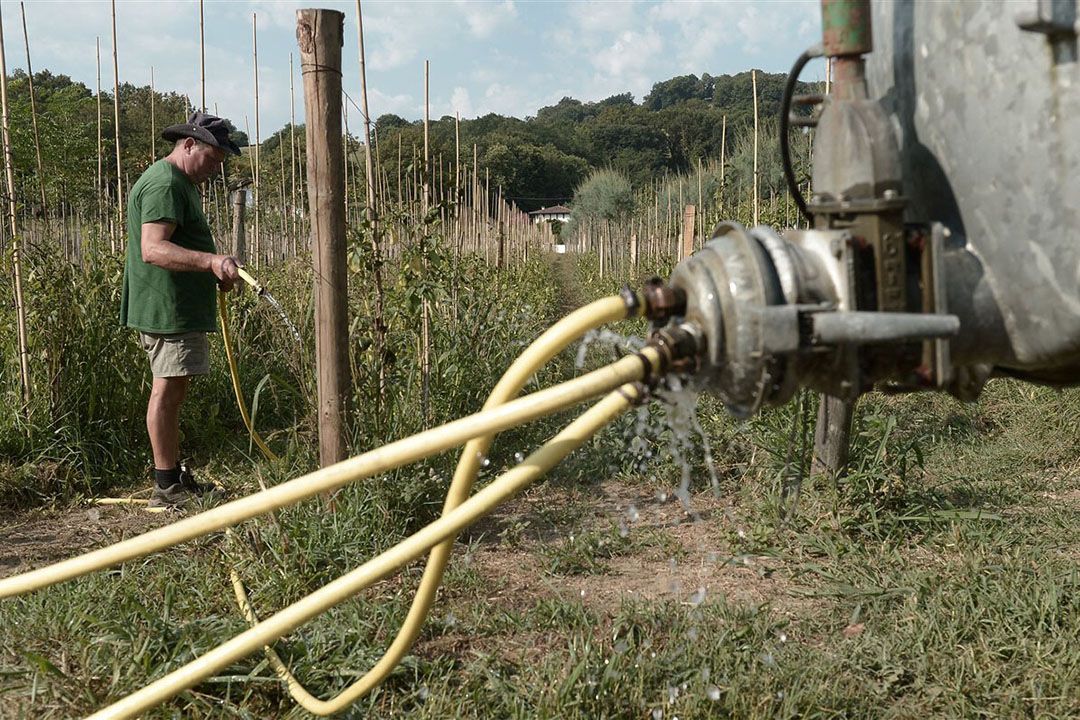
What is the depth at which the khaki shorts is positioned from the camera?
13.2 feet

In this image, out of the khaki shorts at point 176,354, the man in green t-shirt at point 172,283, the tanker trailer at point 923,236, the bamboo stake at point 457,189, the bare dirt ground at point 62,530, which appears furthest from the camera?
the bamboo stake at point 457,189

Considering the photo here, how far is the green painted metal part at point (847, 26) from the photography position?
1233 millimetres

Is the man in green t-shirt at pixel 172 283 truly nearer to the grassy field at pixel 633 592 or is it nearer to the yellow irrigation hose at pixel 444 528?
the grassy field at pixel 633 592

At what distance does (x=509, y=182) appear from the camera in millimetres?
54125

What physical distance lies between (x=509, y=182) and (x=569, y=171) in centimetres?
1240

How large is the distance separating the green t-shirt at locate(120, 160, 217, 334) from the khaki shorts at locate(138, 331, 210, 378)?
0.07m

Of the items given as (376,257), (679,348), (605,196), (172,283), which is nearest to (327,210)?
(376,257)

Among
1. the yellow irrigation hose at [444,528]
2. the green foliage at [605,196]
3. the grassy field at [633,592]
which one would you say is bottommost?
the grassy field at [633,592]

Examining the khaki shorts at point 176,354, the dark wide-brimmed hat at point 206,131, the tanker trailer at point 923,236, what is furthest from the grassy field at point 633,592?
the dark wide-brimmed hat at point 206,131

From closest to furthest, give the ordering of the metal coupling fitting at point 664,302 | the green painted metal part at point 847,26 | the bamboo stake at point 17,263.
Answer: the green painted metal part at point 847,26 < the metal coupling fitting at point 664,302 < the bamboo stake at point 17,263

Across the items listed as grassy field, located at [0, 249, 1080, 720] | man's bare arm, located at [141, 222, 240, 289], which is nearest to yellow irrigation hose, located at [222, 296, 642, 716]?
grassy field, located at [0, 249, 1080, 720]

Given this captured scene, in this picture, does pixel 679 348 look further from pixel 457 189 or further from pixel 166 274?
pixel 457 189

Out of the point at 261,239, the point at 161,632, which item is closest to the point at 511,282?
the point at 261,239

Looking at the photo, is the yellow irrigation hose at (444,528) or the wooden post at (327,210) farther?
the wooden post at (327,210)
